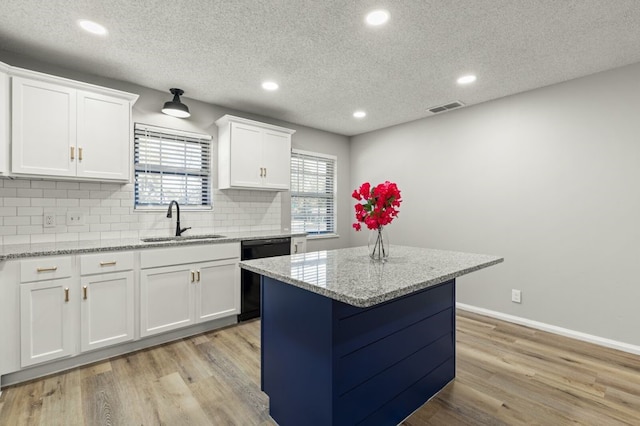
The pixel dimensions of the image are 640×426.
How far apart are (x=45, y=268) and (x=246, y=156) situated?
210 centimetres

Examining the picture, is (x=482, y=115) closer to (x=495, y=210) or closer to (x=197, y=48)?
(x=495, y=210)

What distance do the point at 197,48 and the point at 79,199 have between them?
1748mm

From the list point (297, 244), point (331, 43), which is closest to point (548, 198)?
point (331, 43)

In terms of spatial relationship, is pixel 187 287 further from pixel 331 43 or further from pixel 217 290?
pixel 331 43

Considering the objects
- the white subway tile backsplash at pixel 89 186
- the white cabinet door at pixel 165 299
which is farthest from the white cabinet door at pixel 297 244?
the white subway tile backsplash at pixel 89 186

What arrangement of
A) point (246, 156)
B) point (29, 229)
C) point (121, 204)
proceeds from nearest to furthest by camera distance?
point (29, 229) → point (121, 204) → point (246, 156)

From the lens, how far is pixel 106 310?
254cm

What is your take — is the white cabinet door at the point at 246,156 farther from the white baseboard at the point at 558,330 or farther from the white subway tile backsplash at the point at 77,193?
the white baseboard at the point at 558,330

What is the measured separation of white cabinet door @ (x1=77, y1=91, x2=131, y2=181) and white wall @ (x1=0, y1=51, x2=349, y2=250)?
0.33 metres

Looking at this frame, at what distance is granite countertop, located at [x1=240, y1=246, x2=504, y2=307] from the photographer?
49.1 inches

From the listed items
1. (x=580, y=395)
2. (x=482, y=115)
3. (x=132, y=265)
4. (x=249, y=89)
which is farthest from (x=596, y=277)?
(x=132, y=265)

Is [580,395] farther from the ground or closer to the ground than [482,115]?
closer to the ground

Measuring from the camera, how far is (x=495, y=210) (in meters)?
3.58

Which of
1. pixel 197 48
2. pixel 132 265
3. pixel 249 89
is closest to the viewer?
pixel 197 48
